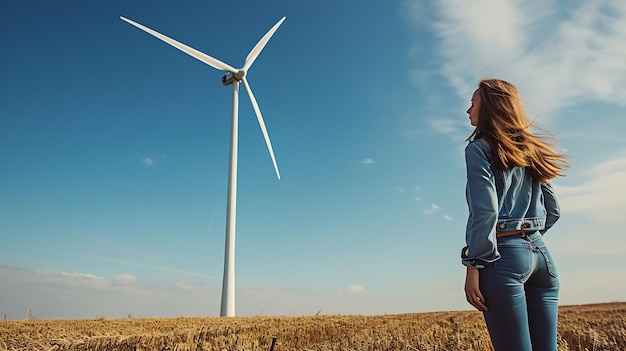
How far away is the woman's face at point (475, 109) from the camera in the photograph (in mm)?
3551

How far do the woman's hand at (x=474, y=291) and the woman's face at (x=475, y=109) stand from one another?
3.68 feet

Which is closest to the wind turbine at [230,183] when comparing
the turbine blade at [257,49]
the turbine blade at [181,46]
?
the turbine blade at [181,46]

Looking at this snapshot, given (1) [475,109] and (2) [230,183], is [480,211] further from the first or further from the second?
(2) [230,183]

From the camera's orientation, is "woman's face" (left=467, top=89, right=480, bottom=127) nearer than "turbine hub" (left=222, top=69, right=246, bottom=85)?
Yes

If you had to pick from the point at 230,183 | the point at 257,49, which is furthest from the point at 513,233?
the point at 257,49

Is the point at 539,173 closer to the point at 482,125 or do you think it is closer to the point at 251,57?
the point at 482,125

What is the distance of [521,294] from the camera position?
2.97 metres

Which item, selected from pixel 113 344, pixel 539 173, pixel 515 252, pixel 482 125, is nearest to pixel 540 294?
pixel 515 252

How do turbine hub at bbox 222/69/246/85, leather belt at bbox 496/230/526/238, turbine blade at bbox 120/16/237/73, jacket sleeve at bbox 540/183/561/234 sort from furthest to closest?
turbine hub at bbox 222/69/246/85
turbine blade at bbox 120/16/237/73
jacket sleeve at bbox 540/183/561/234
leather belt at bbox 496/230/526/238

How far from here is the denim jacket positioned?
3.02 metres

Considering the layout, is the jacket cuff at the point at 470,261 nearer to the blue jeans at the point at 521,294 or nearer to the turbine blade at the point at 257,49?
the blue jeans at the point at 521,294

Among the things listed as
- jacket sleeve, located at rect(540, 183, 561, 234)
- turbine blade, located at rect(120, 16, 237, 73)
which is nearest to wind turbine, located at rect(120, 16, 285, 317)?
turbine blade, located at rect(120, 16, 237, 73)

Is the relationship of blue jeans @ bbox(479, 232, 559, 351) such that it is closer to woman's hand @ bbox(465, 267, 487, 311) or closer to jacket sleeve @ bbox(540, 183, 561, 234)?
woman's hand @ bbox(465, 267, 487, 311)

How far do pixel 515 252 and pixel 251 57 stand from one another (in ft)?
107
